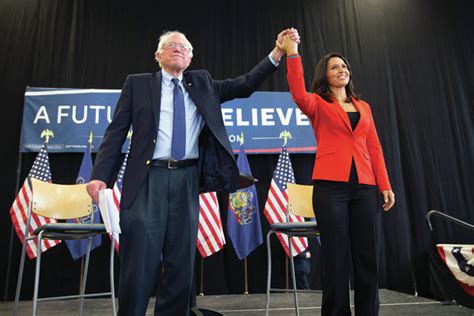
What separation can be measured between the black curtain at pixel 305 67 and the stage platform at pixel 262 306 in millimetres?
611

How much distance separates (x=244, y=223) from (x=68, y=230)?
2307 mm

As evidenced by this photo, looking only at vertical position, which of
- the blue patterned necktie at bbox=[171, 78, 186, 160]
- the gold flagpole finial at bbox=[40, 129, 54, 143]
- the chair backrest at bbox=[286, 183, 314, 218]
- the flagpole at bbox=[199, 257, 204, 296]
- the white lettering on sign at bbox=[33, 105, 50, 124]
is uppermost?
the white lettering on sign at bbox=[33, 105, 50, 124]

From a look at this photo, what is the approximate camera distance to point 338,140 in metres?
1.90

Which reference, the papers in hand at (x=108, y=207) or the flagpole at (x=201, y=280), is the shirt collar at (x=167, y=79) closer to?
the papers in hand at (x=108, y=207)

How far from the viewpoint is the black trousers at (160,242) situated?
1.57 m

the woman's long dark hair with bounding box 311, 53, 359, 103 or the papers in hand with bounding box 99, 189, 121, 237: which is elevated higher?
the woman's long dark hair with bounding box 311, 53, 359, 103

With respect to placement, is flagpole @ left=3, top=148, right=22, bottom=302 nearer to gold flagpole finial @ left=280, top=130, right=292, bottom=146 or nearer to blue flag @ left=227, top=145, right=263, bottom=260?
blue flag @ left=227, top=145, right=263, bottom=260

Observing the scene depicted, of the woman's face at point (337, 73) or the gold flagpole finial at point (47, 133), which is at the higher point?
the gold flagpole finial at point (47, 133)

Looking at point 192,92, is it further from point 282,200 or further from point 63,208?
point 282,200

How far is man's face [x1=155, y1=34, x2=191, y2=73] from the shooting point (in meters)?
1.83

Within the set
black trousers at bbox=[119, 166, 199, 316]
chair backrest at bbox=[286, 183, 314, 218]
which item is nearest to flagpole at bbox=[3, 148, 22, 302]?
chair backrest at bbox=[286, 183, 314, 218]

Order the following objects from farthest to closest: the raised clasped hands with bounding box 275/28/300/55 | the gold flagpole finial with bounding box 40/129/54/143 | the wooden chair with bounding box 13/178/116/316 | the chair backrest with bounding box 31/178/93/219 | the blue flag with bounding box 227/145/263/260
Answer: the gold flagpole finial with bounding box 40/129/54/143 → the blue flag with bounding box 227/145/263/260 → the chair backrest with bounding box 31/178/93/219 → the wooden chair with bounding box 13/178/116/316 → the raised clasped hands with bounding box 275/28/300/55

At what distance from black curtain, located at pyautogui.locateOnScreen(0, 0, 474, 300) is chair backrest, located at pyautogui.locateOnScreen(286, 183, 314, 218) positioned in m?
1.80

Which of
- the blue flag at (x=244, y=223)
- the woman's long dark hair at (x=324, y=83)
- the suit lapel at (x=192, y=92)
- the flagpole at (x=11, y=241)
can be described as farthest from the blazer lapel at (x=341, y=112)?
the flagpole at (x=11, y=241)
